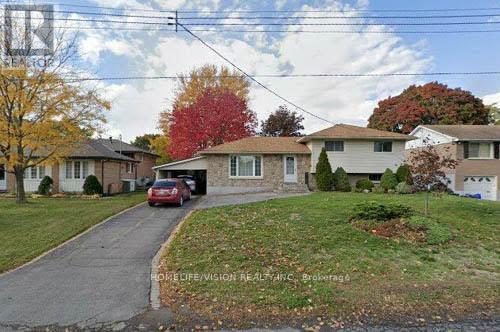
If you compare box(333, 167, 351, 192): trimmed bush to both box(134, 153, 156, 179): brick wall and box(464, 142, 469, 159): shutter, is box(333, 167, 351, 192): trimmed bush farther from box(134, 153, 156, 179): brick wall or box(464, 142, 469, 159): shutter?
box(134, 153, 156, 179): brick wall

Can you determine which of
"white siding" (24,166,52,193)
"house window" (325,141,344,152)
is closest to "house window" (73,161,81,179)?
"white siding" (24,166,52,193)

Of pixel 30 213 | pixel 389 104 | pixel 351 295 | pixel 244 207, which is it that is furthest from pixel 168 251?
pixel 389 104

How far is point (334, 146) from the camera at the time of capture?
20484 mm

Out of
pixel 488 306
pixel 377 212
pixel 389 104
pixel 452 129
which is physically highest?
pixel 389 104

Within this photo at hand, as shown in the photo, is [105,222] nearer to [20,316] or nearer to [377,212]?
[20,316]

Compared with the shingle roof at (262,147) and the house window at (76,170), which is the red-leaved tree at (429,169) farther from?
the house window at (76,170)

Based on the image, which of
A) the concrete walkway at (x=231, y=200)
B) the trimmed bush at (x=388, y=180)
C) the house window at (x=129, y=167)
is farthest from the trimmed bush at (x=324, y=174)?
the house window at (x=129, y=167)

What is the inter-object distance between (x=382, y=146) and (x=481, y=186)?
9.89m

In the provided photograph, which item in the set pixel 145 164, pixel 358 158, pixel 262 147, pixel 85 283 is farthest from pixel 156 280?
pixel 145 164

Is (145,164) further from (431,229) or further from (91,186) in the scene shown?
(431,229)

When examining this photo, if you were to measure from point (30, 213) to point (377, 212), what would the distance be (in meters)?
14.1

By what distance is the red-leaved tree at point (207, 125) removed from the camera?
90.2 feet

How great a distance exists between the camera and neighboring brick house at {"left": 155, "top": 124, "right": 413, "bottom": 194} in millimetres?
20047

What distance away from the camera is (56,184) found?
21891 millimetres
